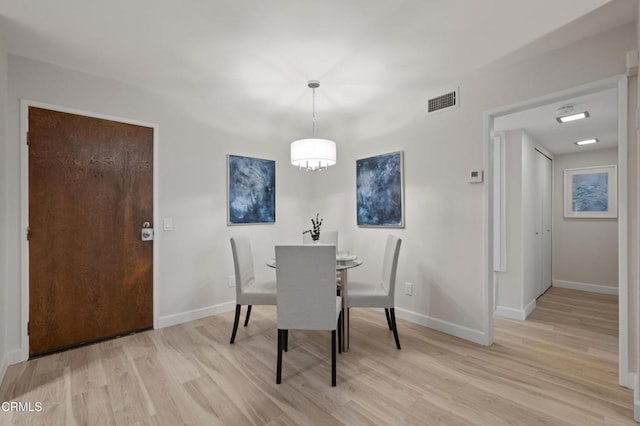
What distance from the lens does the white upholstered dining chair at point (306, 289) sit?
200cm

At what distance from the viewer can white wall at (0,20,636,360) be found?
2.29m

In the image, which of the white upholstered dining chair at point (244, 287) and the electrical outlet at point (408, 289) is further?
the electrical outlet at point (408, 289)

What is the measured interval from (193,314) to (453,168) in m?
3.19

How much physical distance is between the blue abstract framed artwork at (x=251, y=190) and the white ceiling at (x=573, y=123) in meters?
2.88

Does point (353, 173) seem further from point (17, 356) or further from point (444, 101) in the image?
point (17, 356)

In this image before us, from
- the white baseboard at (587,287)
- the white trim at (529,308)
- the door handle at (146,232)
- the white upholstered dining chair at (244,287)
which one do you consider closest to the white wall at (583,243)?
the white baseboard at (587,287)

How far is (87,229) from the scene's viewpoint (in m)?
2.60

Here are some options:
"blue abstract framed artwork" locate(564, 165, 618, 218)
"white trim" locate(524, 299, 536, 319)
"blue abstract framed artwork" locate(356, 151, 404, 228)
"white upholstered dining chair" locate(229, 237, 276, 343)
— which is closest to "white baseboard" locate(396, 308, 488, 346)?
"blue abstract framed artwork" locate(356, 151, 404, 228)

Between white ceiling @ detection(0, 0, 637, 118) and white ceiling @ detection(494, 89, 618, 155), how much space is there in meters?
0.90

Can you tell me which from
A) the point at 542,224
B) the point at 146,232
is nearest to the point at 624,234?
the point at 542,224

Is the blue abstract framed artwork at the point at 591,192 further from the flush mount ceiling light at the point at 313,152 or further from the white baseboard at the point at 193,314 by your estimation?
the white baseboard at the point at 193,314

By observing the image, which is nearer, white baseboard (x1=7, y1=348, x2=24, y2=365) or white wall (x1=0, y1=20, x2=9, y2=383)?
white wall (x1=0, y1=20, x2=9, y2=383)

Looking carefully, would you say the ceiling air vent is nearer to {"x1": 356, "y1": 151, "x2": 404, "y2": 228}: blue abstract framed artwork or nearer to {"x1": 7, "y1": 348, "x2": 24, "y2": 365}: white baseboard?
{"x1": 356, "y1": 151, "x2": 404, "y2": 228}: blue abstract framed artwork

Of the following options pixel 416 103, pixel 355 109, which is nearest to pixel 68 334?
pixel 355 109
